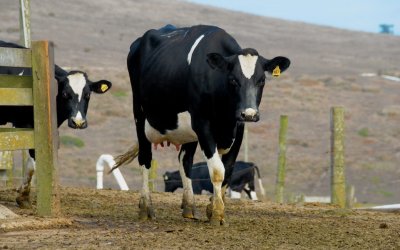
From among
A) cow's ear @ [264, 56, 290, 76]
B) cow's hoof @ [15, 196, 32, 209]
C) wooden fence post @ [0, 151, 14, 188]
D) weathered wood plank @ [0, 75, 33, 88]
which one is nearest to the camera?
weathered wood plank @ [0, 75, 33, 88]

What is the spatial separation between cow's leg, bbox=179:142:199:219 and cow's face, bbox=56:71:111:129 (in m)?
2.39

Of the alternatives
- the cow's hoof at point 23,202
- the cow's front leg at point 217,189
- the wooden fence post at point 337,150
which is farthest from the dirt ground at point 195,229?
the wooden fence post at point 337,150

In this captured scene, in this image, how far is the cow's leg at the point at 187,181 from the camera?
12938 millimetres

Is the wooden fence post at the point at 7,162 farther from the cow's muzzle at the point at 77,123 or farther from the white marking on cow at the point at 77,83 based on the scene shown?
the cow's muzzle at the point at 77,123

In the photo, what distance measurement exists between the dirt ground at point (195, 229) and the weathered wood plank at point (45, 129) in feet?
0.92

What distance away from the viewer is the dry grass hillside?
1625 inches

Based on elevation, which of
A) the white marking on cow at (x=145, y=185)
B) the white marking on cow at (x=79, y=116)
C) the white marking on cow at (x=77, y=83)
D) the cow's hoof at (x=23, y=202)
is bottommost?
the cow's hoof at (x=23, y=202)

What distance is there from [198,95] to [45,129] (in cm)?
164

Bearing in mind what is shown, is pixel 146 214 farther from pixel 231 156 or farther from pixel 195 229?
pixel 195 229

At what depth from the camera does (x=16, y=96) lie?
1204cm

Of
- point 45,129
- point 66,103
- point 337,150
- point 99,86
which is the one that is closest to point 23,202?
point 66,103

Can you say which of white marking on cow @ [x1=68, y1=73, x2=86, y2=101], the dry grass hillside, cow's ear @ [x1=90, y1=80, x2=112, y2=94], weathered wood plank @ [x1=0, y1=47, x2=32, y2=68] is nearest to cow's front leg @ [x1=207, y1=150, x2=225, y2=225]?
weathered wood plank @ [x1=0, y1=47, x2=32, y2=68]

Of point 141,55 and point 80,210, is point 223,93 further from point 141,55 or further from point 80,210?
point 80,210

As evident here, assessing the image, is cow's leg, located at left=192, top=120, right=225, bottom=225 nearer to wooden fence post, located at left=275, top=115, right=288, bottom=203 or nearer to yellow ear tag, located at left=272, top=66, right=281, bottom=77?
yellow ear tag, located at left=272, top=66, right=281, bottom=77
